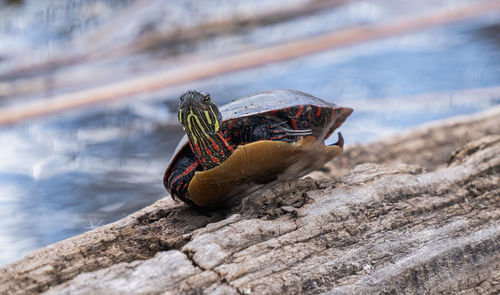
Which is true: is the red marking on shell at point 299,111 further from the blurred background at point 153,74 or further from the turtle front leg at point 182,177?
the blurred background at point 153,74

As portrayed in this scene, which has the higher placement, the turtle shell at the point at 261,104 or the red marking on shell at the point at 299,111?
the turtle shell at the point at 261,104

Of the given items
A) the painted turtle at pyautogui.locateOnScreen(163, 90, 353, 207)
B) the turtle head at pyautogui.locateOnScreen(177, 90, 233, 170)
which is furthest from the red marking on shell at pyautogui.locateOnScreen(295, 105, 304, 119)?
the turtle head at pyautogui.locateOnScreen(177, 90, 233, 170)

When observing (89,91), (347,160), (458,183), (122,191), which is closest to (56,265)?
(122,191)

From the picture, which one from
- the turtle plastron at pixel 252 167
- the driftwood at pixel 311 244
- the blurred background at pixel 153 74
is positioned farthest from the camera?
the blurred background at pixel 153 74

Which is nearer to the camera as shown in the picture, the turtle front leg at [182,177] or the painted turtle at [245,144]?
the painted turtle at [245,144]

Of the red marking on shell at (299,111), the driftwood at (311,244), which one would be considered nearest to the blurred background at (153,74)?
the driftwood at (311,244)

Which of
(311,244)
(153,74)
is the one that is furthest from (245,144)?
(153,74)

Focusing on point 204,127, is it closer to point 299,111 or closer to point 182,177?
point 182,177

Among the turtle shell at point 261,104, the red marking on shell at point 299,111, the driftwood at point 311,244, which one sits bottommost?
the driftwood at point 311,244
